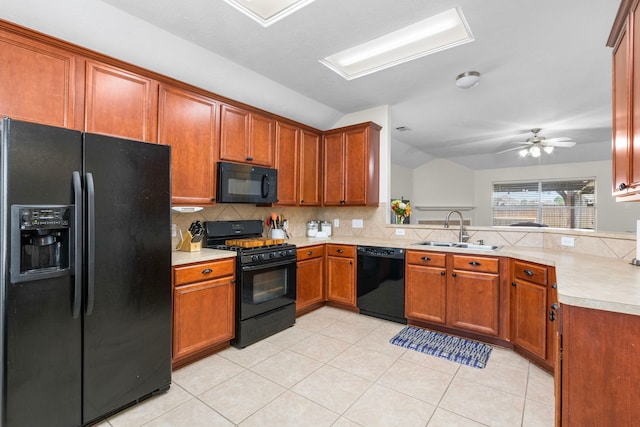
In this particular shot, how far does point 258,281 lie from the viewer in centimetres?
282

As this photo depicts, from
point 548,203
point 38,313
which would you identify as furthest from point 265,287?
point 548,203

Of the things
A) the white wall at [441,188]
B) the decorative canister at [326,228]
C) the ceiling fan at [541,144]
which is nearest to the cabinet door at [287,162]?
the decorative canister at [326,228]

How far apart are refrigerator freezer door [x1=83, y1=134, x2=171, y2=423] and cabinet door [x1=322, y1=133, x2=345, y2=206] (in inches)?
92.9

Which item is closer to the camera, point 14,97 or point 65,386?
point 65,386

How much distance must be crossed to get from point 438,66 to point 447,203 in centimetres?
574

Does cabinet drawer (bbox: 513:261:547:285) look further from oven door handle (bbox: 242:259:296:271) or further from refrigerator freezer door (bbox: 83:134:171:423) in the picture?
refrigerator freezer door (bbox: 83:134:171:423)

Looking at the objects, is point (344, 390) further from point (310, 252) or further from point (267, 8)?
point (267, 8)

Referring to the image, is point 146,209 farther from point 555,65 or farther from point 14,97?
point 555,65

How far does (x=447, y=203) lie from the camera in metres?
8.02

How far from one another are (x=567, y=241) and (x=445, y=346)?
144cm

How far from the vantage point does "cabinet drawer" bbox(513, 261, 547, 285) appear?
7.59 ft

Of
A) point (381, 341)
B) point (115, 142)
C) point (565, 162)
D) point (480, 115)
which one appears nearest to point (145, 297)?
point (115, 142)

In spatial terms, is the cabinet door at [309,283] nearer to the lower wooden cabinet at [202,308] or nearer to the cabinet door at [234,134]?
the lower wooden cabinet at [202,308]

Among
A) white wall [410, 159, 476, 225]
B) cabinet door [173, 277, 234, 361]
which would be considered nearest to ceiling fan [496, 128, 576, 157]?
white wall [410, 159, 476, 225]
